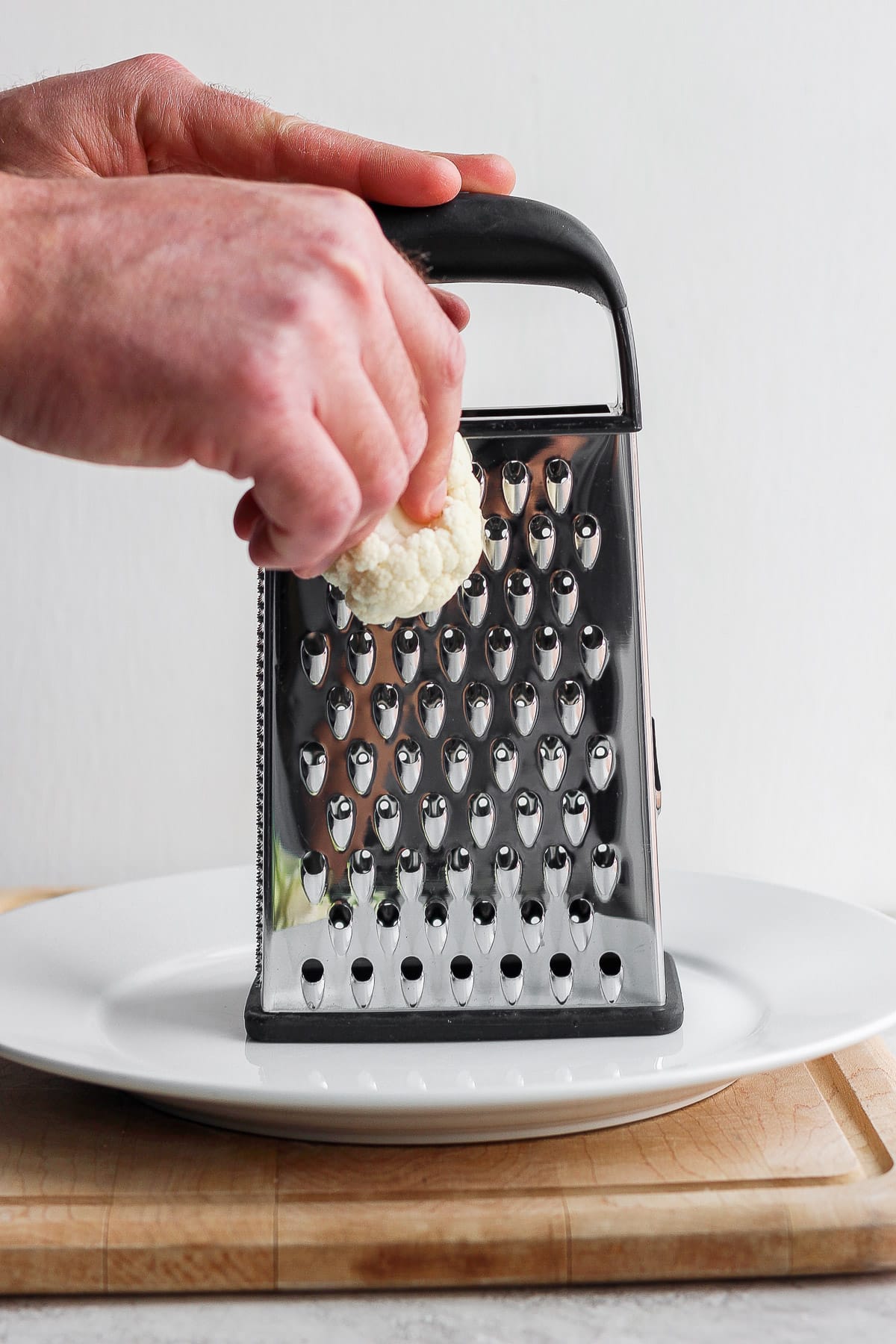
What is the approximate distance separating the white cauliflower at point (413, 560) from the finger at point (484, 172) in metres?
0.24

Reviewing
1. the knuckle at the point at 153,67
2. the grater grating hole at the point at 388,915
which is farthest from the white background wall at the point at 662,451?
the grater grating hole at the point at 388,915

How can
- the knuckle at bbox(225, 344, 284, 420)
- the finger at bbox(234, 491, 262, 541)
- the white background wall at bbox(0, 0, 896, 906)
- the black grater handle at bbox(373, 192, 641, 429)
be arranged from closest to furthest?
the knuckle at bbox(225, 344, 284, 420) → the finger at bbox(234, 491, 262, 541) → the black grater handle at bbox(373, 192, 641, 429) → the white background wall at bbox(0, 0, 896, 906)

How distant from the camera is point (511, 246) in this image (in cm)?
63

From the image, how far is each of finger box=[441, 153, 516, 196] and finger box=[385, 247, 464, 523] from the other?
31 centimetres

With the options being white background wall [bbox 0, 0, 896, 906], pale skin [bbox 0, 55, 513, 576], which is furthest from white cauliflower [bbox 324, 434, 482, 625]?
white background wall [bbox 0, 0, 896, 906]

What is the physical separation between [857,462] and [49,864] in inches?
37.1

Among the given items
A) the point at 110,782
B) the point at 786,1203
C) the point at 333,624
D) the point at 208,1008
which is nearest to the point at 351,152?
the point at 333,624

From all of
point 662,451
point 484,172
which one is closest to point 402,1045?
point 484,172

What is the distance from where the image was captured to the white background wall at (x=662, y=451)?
1226mm

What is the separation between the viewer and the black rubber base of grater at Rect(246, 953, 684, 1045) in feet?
2.12

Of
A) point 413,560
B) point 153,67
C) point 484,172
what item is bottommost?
point 413,560

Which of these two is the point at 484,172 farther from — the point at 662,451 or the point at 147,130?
the point at 662,451

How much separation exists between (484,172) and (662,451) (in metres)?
0.54

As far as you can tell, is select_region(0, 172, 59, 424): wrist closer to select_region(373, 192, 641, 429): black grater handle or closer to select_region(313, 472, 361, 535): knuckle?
select_region(313, 472, 361, 535): knuckle
